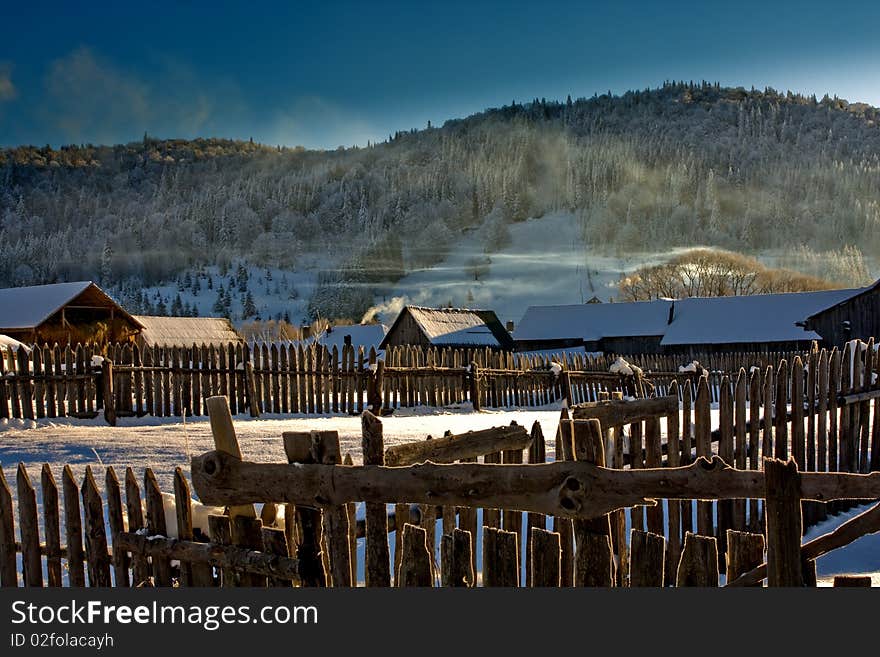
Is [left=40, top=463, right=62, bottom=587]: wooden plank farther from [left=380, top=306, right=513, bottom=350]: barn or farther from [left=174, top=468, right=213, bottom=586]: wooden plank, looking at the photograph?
[left=380, top=306, right=513, bottom=350]: barn

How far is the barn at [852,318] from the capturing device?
41.2m

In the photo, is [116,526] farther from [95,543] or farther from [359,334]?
[359,334]

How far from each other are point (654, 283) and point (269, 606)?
96.9m

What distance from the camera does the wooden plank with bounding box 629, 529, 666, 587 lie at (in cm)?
336

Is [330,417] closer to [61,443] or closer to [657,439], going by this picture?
[61,443]

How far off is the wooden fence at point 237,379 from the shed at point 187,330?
4282 centimetres

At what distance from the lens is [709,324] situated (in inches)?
1773

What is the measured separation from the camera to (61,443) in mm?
11695

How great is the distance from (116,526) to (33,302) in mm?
40755

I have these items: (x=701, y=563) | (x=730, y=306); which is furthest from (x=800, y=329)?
(x=701, y=563)

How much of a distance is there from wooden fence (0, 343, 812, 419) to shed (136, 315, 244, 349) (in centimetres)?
4282

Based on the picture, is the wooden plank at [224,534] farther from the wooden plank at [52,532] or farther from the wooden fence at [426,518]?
the wooden plank at [52,532]

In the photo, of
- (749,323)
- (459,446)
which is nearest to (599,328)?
(749,323)

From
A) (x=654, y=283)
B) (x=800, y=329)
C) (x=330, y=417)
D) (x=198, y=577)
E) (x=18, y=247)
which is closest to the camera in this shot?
(x=198, y=577)
